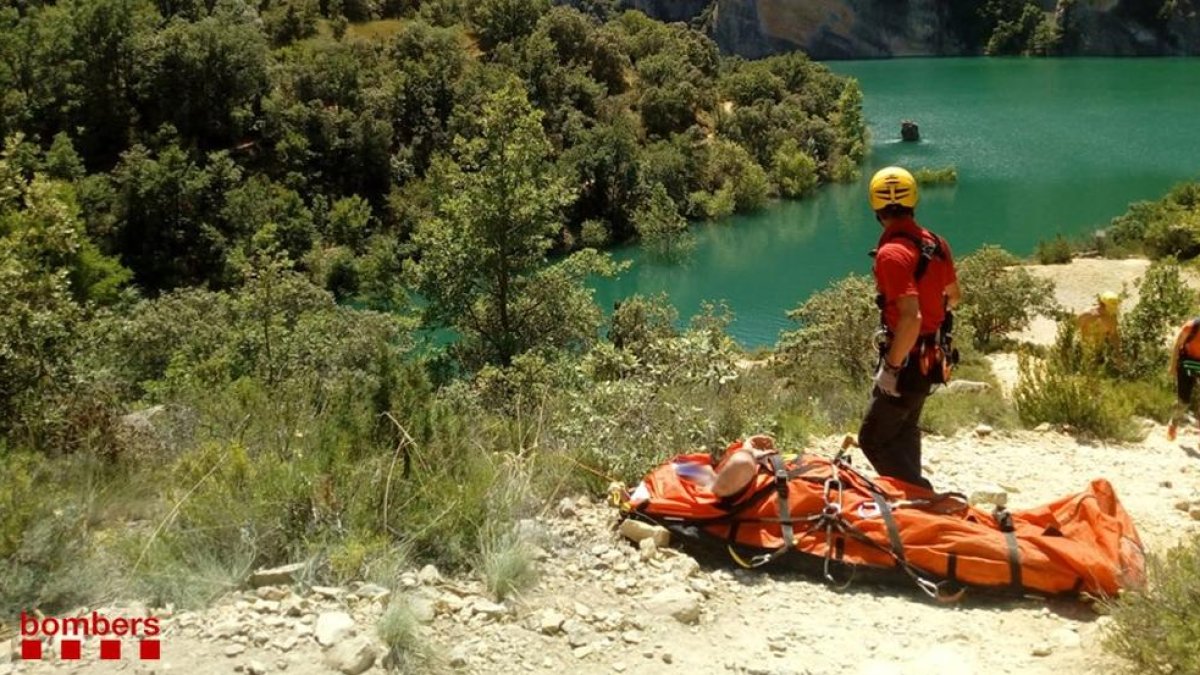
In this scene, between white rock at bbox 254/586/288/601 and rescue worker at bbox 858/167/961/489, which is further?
rescue worker at bbox 858/167/961/489

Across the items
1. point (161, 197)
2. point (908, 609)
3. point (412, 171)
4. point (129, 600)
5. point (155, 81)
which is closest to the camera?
point (129, 600)

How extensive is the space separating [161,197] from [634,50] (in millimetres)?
29452

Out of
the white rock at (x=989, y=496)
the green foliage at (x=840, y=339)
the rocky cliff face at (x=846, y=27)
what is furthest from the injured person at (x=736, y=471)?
the rocky cliff face at (x=846, y=27)

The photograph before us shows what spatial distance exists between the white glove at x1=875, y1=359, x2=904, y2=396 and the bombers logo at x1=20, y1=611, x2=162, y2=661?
330 centimetres

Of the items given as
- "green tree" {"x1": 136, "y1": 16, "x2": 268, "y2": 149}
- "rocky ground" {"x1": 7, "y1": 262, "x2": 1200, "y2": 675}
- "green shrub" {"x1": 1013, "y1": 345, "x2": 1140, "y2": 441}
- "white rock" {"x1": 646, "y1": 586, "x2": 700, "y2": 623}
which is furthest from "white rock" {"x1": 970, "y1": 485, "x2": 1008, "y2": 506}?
"green tree" {"x1": 136, "y1": 16, "x2": 268, "y2": 149}

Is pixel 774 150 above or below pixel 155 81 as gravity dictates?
below

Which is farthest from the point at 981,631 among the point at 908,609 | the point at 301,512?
the point at 301,512

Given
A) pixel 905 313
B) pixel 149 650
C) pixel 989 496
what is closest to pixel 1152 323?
pixel 989 496

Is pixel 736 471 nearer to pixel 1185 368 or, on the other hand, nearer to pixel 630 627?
pixel 630 627

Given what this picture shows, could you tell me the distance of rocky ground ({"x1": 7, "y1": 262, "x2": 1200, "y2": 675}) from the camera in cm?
319

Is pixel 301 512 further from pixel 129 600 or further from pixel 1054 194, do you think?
pixel 1054 194

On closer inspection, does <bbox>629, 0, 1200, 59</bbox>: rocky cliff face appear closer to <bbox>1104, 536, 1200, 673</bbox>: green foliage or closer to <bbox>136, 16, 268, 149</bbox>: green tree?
<bbox>136, 16, 268, 149</bbox>: green tree

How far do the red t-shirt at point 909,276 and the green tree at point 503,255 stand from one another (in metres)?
10.7

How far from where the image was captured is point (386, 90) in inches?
1634
